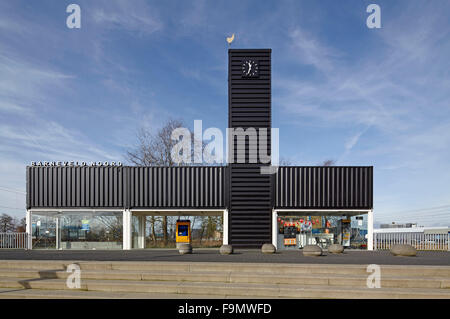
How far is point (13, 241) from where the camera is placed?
2280cm

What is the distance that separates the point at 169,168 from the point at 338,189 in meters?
10.4

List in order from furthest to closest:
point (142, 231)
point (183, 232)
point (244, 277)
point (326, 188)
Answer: point (183, 232) < point (142, 231) < point (326, 188) < point (244, 277)

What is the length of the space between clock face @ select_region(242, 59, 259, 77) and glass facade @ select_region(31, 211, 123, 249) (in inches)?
459

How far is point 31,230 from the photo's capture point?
21.5 meters

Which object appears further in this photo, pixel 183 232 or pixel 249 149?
pixel 183 232

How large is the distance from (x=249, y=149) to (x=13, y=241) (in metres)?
16.6

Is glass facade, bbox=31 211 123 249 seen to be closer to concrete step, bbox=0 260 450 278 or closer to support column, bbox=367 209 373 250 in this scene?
concrete step, bbox=0 260 450 278

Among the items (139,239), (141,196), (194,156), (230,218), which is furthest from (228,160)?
(194,156)

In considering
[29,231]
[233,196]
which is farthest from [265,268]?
[29,231]

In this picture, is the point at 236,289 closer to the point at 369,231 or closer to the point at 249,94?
the point at 249,94

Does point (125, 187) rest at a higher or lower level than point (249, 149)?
lower

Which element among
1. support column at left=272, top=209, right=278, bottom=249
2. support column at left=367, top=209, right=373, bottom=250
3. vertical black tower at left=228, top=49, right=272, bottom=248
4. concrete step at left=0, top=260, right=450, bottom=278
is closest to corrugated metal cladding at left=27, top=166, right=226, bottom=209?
vertical black tower at left=228, top=49, right=272, bottom=248

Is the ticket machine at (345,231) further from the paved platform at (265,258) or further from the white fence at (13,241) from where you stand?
the white fence at (13,241)

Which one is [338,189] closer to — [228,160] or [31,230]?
[228,160]
